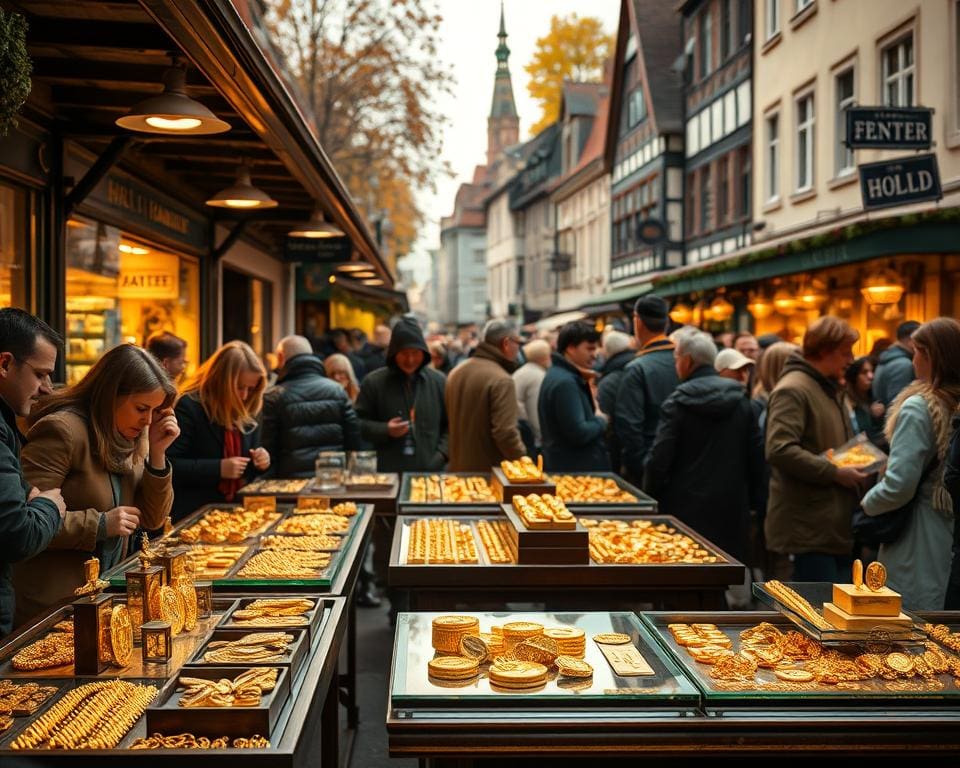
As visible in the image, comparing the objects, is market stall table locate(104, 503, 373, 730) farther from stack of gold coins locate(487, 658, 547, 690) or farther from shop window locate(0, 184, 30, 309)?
shop window locate(0, 184, 30, 309)

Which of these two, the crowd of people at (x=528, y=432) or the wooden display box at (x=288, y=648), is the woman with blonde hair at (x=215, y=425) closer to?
the crowd of people at (x=528, y=432)

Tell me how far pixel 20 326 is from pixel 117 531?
84 centimetres

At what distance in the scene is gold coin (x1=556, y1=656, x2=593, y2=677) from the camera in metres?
3.12

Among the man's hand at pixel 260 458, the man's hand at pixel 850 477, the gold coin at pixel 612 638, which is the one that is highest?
the man's hand at pixel 260 458

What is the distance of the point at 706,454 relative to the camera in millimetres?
6656

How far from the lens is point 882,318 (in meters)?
15.0

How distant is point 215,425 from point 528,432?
466 cm

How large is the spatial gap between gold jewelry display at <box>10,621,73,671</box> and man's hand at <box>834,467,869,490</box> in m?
4.04

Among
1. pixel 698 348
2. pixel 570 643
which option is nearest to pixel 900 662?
pixel 570 643

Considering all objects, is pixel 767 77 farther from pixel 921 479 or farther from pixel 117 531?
A: pixel 117 531

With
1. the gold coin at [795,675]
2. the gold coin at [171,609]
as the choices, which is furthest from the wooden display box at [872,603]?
the gold coin at [171,609]

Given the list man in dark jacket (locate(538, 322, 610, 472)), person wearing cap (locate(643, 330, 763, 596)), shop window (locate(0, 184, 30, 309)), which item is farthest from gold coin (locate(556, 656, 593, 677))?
man in dark jacket (locate(538, 322, 610, 472))

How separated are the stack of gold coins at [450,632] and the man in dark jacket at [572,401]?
4605 mm

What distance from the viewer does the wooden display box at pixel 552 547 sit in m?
4.71
